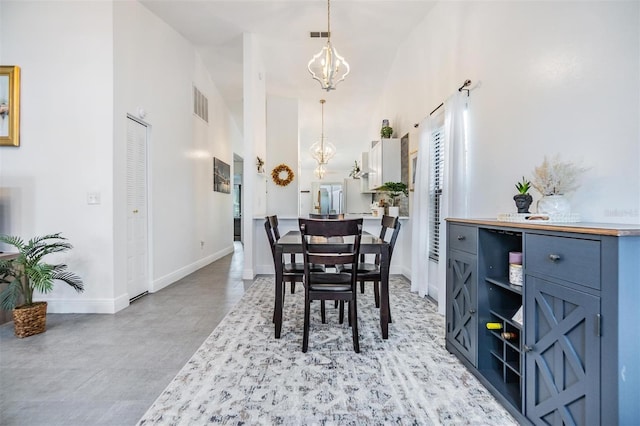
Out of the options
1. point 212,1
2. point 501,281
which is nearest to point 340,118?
point 212,1

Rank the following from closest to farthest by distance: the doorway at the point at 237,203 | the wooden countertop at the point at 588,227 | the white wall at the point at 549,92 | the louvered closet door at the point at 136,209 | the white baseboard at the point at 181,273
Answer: the wooden countertop at the point at 588,227 < the white wall at the point at 549,92 < the louvered closet door at the point at 136,209 < the white baseboard at the point at 181,273 < the doorway at the point at 237,203

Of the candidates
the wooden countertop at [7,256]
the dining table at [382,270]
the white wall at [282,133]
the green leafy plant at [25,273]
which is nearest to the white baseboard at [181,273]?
the green leafy plant at [25,273]

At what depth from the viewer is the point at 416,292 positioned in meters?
3.79

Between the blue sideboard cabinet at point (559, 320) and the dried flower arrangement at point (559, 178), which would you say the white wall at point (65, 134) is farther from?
the dried flower arrangement at point (559, 178)

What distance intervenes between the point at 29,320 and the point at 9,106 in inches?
82.1

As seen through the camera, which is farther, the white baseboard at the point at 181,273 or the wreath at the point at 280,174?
the wreath at the point at 280,174

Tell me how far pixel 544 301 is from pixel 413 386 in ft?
2.88

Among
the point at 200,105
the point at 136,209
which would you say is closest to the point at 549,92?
the point at 136,209

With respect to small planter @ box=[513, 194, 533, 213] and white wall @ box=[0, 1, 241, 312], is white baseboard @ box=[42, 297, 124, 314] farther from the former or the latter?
small planter @ box=[513, 194, 533, 213]

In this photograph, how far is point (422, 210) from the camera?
3.61 metres

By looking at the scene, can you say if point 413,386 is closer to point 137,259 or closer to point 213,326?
point 213,326

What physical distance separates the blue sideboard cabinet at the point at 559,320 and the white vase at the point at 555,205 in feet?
0.63

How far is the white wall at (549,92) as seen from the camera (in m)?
1.42

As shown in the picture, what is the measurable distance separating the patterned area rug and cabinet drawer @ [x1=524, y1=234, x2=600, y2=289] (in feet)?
2.59
